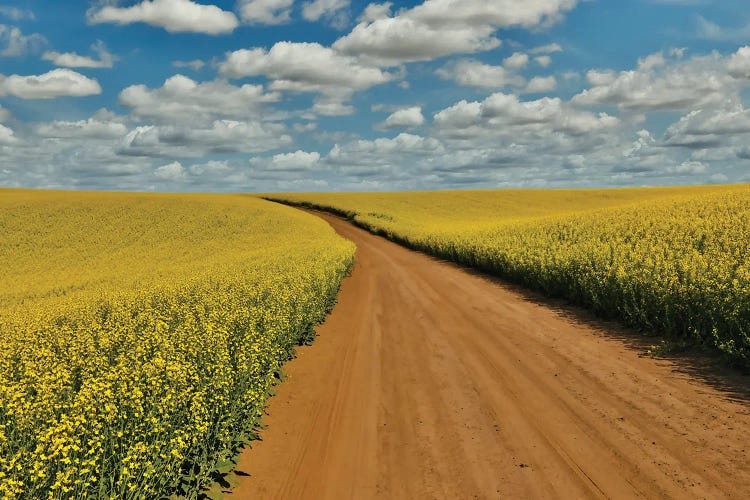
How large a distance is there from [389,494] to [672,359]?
7.66m

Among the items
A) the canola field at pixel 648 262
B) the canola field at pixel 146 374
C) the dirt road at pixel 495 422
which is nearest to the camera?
the canola field at pixel 146 374

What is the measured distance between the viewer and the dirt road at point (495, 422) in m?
6.47

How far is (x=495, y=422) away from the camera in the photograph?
814 cm

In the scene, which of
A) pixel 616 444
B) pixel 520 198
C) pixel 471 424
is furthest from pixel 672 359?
pixel 520 198

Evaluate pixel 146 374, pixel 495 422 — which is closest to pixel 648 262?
pixel 495 422

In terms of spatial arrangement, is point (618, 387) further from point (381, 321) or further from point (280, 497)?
point (381, 321)

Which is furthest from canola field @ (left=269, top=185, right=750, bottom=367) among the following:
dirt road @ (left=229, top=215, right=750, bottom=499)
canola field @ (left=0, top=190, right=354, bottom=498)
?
canola field @ (left=0, top=190, right=354, bottom=498)

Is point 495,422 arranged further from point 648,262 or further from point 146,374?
point 648,262

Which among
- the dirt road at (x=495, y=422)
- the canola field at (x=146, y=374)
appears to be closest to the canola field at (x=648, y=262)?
the dirt road at (x=495, y=422)

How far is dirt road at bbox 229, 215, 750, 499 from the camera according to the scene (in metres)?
6.47

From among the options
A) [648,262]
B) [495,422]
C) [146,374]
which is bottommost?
[495,422]

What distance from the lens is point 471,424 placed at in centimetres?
810

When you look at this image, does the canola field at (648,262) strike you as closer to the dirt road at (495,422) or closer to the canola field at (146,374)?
the dirt road at (495,422)

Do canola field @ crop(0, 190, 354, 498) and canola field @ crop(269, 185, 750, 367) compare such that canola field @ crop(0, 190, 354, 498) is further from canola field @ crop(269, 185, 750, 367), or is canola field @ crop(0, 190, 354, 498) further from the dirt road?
canola field @ crop(269, 185, 750, 367)
